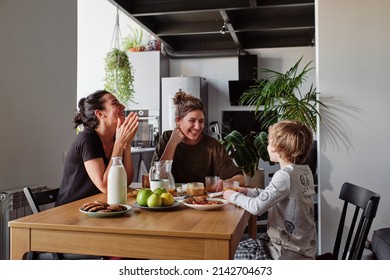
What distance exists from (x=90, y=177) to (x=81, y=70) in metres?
3.79

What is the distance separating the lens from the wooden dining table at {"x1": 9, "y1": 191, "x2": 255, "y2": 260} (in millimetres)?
862

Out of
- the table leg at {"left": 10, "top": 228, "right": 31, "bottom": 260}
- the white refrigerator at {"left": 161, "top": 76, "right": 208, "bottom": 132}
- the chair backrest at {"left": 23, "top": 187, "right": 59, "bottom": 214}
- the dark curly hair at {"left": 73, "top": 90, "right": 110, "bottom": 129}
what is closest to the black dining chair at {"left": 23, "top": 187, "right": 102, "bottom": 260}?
the chair backrest at {"left": 23, "top": 187, "right": 59, "bottom": 214}

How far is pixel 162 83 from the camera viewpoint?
436 centimetres

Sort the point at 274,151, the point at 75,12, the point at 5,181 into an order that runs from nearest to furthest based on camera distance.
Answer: the point at 274,151
the point at 5,181
the point at 75,12

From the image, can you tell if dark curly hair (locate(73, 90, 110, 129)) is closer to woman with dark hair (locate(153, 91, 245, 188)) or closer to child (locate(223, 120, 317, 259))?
woman with dark hair (locate(153, 91, 245, 188))

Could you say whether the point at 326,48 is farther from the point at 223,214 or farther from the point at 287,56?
the point at 287,56

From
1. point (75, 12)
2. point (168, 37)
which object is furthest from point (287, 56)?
point (75, 12)

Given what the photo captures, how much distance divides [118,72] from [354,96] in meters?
2.25

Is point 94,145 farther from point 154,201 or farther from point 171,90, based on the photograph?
point 171,90

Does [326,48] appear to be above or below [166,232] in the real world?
above

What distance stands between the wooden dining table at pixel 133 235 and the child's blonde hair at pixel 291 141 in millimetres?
302

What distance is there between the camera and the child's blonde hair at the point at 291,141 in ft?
3.96

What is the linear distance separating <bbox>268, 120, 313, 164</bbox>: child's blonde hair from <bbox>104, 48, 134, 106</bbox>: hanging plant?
244 cm

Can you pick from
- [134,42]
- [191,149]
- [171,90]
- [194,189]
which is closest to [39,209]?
[194,189]
